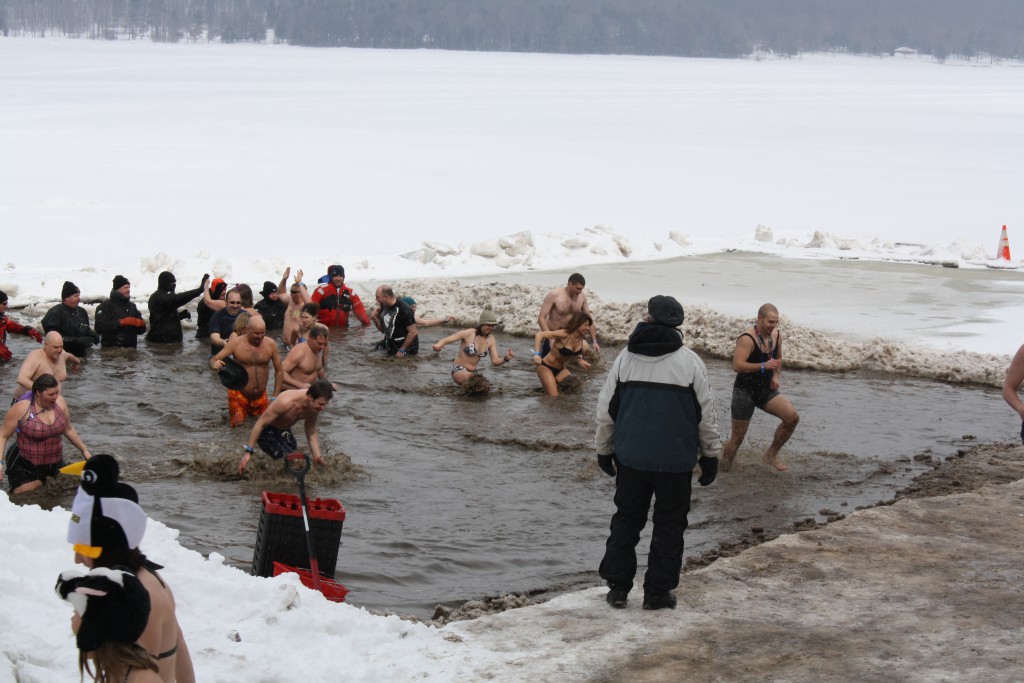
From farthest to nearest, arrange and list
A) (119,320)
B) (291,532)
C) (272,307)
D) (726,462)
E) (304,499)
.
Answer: (272,307) → (119,320) → (726,462) → (291,532) → (304,499)

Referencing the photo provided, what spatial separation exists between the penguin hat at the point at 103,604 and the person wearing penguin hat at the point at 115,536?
0.08 m

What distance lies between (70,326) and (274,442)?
192 inches

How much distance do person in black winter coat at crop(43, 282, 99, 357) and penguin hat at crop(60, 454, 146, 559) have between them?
9.82 metres

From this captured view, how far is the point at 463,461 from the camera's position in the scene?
10.0 metres

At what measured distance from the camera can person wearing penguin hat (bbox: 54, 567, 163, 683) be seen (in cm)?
345

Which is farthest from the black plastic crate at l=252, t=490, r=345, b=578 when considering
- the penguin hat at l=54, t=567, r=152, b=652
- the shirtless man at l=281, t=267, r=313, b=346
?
the shirtless man at l=281, t=267, r=313, b=346

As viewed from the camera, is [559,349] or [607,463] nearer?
[607,463]

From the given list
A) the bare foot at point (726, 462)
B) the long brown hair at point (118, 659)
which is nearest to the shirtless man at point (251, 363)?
the bare foot at point (726, 462)

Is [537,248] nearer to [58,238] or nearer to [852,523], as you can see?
[58,238]

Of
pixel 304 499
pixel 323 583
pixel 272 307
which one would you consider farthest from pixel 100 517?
pixel 272 307

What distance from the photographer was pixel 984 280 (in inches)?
726

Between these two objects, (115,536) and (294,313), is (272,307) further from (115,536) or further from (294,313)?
(115,536)

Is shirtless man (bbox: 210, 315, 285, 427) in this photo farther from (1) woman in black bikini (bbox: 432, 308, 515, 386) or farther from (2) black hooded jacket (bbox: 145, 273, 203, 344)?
(2) black hooded jacket (bbox: 145, 273, 203, 344)

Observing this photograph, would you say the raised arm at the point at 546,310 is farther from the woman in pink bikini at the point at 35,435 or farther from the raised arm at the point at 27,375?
the woman in pink bikini at the point at 35,435
